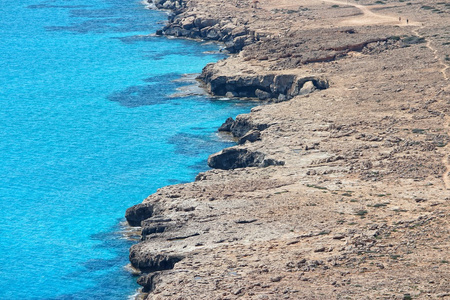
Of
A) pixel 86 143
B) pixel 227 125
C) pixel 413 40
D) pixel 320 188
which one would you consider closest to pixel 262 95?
pixel 227 125

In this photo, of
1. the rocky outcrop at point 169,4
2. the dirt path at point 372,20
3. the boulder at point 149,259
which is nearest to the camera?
the boulder at point 149,259

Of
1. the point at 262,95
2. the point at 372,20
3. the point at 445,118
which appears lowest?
the point at 262,95

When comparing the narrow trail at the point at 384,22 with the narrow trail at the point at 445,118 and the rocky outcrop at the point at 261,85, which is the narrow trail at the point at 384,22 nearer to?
the narrow trail at the point at 445,118

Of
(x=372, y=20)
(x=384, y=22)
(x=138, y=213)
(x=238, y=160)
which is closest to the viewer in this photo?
(x=138, y=213)

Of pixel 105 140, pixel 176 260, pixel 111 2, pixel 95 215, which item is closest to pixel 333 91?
pixel 105 140

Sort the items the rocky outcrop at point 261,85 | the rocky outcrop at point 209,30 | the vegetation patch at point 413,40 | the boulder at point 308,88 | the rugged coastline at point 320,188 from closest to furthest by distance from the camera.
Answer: the rugged coastline at point 320,188 → the boulder at point 308,88 → the rocky outcrop at point 261,85 → the vegetation patch at point 413,40 → the rocky outcrop at point 209,30

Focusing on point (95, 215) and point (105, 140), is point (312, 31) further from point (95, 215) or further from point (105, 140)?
point (95, 215)

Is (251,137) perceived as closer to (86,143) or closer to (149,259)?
(86,143)

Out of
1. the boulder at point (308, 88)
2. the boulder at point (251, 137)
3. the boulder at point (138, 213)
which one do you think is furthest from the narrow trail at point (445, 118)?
the boulder at point (138, 213)
